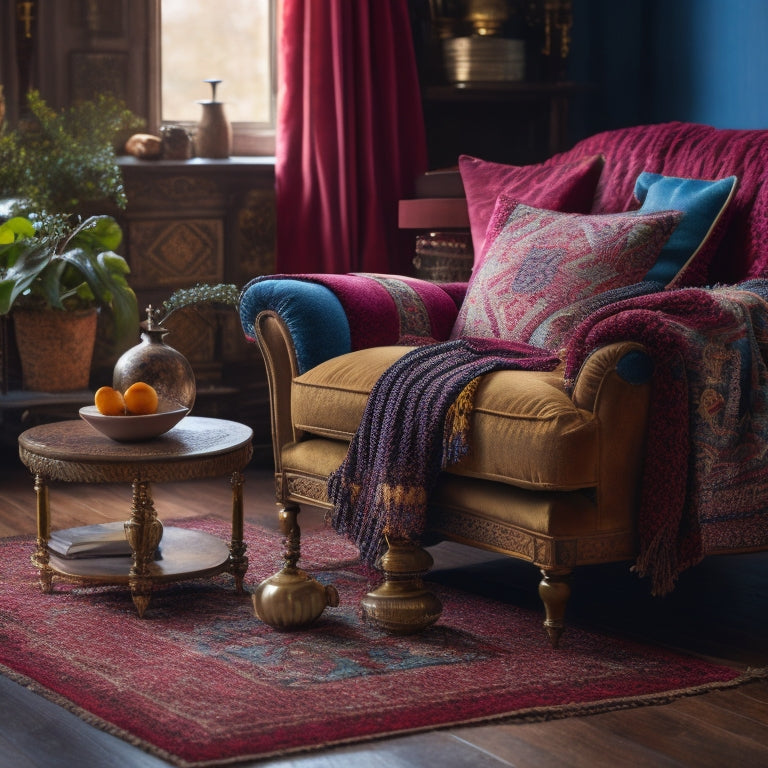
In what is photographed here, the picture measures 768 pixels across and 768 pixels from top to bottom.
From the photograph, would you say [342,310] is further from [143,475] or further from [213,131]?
[213,131]

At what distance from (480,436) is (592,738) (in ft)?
2.05

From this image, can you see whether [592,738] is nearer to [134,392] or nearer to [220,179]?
[134,392]

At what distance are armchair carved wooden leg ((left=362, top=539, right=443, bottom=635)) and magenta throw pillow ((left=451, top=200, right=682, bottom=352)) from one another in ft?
1.90

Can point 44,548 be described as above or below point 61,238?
below

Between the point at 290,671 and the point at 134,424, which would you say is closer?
the point at 290,671

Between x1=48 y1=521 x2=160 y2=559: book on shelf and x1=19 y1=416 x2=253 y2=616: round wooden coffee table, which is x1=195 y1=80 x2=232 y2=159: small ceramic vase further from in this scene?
x1=48 y1=521 x2=160 y2=559: book on shelf

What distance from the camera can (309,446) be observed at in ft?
9.25

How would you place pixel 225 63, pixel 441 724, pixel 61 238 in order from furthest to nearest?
pixel 225 63, pixel 61 238, pixel 441 724

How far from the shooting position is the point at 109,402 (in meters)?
2.51

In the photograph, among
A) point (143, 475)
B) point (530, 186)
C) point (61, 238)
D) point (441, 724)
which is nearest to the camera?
point (441, 724)

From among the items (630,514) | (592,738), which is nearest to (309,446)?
(630,514)

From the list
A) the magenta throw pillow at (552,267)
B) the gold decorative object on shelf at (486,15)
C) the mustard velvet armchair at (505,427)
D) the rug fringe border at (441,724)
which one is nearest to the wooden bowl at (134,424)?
the mustard velvet armchair at (505,427)

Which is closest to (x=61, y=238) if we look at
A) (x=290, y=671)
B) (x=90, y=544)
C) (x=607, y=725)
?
(x=90, y=544)

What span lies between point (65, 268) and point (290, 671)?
194 centimetres
